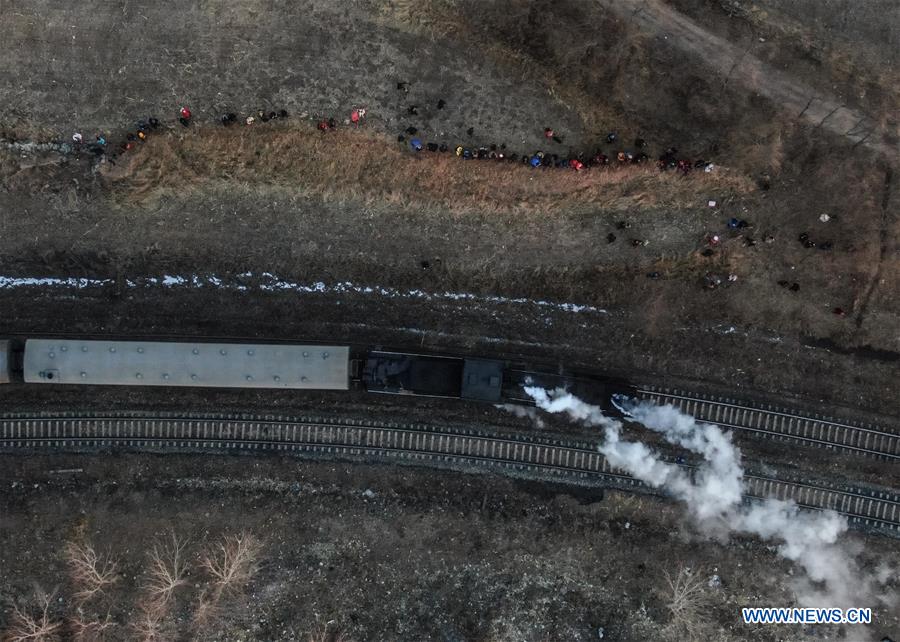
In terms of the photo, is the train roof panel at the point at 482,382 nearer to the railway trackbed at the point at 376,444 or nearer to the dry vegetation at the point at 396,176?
the railway trackbed at the point at 376,444

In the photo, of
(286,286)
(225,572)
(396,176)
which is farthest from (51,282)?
(396,176)

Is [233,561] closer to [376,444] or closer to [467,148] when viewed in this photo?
[376,444]

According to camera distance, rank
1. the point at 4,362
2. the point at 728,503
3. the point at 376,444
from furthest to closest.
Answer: the point at 376,444
the point at 728,503
the point at 4,362

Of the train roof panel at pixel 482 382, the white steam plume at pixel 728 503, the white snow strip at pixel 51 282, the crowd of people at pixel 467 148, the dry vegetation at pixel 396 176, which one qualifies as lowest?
the white steam plume at pixel 728 503

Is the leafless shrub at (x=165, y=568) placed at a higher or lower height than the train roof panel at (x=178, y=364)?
lower

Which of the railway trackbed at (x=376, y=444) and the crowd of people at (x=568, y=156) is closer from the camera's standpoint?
the railway trackbed at (x=376, y=444)

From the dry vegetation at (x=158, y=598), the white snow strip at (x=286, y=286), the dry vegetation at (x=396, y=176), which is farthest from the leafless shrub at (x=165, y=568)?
the dry vegetation at (x=396, y=176)

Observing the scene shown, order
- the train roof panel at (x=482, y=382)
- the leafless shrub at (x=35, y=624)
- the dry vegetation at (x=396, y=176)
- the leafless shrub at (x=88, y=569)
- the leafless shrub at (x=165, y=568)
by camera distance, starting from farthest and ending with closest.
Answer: the dry vegetation at (x=396, y=176) → the leafless shrub at (x=165, y=568) → the leafless shrub at (x=88, y=569) → the leafless shrub at (x=35, y=624) → the train roof panel at (x=482, y=382)

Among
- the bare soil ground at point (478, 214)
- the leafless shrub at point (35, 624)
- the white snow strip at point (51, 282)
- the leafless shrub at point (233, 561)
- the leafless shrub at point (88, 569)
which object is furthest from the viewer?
the white snow strip at point (51, 282)
